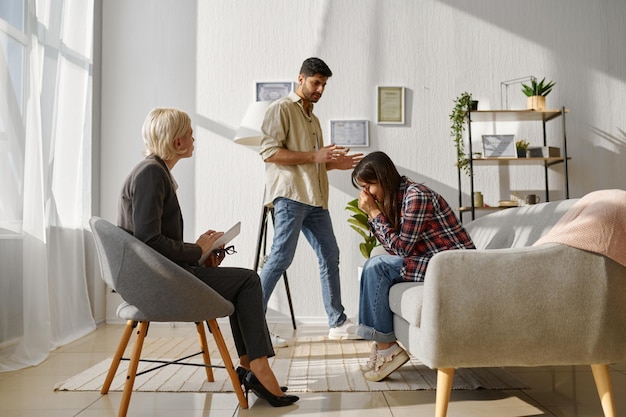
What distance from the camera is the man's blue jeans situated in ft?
10.8

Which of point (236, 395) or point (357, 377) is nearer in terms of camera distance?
point (236, 395)

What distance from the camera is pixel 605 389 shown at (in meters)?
1.83

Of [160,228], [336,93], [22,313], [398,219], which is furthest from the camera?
→ [336,93]

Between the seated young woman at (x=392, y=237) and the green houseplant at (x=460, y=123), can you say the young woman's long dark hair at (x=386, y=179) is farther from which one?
the green houseplant at (x=460, y=123)

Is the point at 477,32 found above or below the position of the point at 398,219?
above

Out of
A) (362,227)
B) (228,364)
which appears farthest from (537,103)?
(228,364)

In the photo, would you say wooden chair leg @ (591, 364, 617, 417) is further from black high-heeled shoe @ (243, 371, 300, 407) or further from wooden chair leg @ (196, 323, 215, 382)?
wooden chair leg @ (196, 323, 215, 382)

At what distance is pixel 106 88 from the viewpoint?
4.34 metres

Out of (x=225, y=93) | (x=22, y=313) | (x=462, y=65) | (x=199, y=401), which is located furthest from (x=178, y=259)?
Result: (x=462, y=65)

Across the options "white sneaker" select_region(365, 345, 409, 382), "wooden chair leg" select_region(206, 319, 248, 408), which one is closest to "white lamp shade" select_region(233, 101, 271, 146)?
"white sneaker" select_region(365, 345, 409, 382)

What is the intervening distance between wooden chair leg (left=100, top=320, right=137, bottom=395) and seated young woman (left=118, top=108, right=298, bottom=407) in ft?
0.90

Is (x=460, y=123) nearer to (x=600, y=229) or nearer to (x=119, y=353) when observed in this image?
(x=600, y=229)

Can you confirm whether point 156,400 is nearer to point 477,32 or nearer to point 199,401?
point 199,401

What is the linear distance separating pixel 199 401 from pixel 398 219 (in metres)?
1.04
